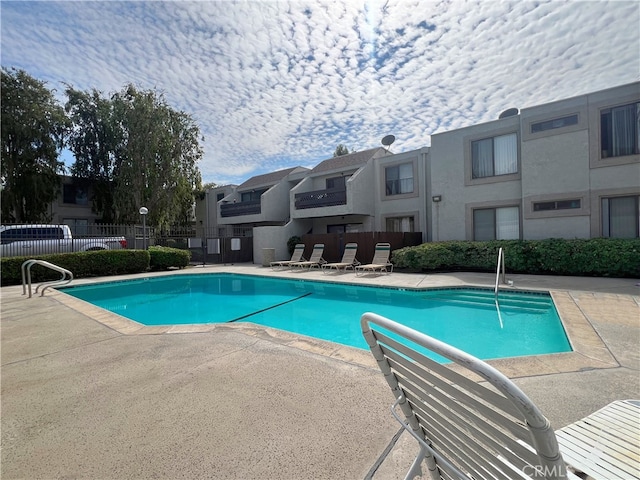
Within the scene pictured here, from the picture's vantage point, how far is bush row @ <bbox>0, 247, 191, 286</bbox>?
39.6 ft

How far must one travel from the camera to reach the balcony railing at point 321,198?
1828 cm

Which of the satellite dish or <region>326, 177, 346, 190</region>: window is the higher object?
the satellite dish

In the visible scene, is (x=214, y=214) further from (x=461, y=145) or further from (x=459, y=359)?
(x=459, y=359)

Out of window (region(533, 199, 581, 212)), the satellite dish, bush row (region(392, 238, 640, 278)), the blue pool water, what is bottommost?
the blue pool water

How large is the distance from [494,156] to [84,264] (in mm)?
19410

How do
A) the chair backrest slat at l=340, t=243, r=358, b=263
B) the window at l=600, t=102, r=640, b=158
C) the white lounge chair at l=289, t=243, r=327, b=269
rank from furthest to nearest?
the white lounge chair at l=289, t=243, r=327, b=269, the chair backrest slat at l=340, t=243, r=358, b=263, the window at l=600, t=102, r=640, b=158

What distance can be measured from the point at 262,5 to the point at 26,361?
30.5 feet

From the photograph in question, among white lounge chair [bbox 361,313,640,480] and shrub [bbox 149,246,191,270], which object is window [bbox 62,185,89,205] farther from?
white lounge chair [bbox 361,313,640,480]

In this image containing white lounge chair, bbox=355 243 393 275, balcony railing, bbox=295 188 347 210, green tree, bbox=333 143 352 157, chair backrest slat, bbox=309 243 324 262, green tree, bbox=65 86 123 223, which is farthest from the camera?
green tree, bbox=333 143 352 157

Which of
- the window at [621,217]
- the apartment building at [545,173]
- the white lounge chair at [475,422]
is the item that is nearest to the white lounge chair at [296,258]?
the apartment building at [545,173]

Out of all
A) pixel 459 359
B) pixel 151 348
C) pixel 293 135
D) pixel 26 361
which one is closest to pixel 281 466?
pixel 459 359

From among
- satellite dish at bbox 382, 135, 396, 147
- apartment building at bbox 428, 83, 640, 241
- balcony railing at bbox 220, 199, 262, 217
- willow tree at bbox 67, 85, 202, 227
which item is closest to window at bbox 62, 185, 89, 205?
willow tree at bbox 67, 85, 202, 227

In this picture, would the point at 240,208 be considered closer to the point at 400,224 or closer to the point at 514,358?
the point at 400,224

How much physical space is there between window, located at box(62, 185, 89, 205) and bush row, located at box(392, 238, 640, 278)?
87.1ft
